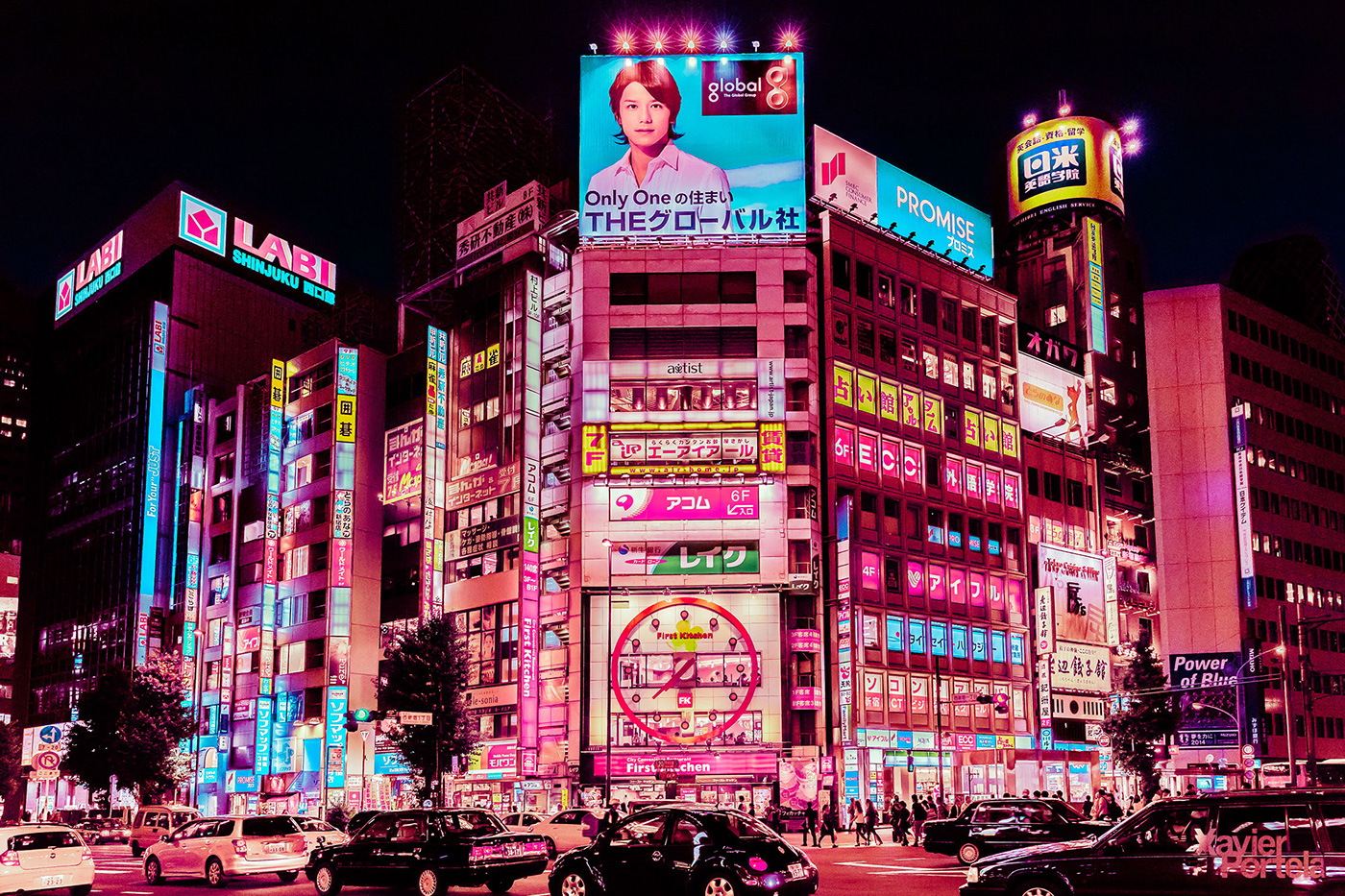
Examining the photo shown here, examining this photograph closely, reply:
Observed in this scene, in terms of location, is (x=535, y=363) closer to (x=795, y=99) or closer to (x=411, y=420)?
(x=411, y=420)

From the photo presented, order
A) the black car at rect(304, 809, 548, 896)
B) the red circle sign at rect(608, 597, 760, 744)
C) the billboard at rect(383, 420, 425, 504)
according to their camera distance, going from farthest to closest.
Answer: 1. the billboard at rect(383, 420, 425, 504)
2. the red circle sign at rect(608, 597, 760, 744)
3. the black car at rect(304, 809, 548, 896)

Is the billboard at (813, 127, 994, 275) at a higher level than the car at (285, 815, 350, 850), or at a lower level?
higher

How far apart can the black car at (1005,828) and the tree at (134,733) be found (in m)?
53.0

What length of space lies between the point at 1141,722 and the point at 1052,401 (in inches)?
846

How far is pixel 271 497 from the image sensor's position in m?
85.9

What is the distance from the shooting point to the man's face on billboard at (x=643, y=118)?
72.5 meters

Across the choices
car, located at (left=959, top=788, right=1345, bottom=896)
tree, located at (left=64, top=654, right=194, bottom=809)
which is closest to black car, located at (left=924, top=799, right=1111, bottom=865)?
car, located at (left=959, top=788, right=1345, bottom=896)

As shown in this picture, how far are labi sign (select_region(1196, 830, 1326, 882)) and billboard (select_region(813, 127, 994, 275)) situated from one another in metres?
60.4

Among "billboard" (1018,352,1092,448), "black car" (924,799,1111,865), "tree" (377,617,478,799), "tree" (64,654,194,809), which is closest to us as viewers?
"black car" (924,799,1111,865)

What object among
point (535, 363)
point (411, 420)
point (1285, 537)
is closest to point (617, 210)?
point (535, 363)

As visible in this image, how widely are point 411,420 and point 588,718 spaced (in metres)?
24.4

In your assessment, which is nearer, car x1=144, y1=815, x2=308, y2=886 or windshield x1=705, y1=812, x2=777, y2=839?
windshield x1=705, y1=812, x2=777, y2=839

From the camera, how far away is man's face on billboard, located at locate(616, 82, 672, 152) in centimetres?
7250

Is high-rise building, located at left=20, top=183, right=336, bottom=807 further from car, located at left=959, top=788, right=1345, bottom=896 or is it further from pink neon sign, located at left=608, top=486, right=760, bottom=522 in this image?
car, located at left=959, top=788, right=1345, bottom=896
